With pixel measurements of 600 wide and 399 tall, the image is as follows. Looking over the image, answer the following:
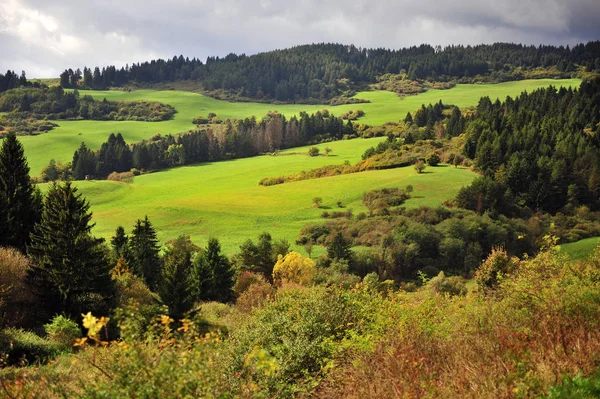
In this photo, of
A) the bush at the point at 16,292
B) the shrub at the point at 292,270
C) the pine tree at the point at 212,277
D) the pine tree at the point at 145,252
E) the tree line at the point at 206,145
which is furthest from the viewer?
the tree line at the point at 206,145

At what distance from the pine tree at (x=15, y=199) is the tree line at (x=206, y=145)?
320 feet

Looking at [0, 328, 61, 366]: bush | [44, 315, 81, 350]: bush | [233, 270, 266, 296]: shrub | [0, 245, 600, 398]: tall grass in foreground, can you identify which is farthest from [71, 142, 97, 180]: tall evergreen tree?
[0, 245, 600, 398]: tall grass in foreground

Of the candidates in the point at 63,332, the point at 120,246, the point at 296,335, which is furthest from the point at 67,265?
the point at 120,246

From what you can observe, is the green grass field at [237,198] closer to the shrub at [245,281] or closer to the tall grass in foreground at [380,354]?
the shrub at [245,281]

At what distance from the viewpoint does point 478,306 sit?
14977mm

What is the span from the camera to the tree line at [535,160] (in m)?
82.2

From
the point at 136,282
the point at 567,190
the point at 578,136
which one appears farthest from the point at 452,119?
the point at 136,282

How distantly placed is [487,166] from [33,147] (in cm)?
14093

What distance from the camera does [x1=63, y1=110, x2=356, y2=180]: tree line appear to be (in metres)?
136

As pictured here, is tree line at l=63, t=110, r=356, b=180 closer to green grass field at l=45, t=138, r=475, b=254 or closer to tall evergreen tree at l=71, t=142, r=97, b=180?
tall evergreen tree at l=71, t=142, r=97, b=180

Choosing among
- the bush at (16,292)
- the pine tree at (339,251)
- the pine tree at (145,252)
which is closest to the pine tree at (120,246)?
the pine tree at (145,252)

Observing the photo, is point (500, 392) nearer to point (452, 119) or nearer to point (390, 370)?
point (390, 370)

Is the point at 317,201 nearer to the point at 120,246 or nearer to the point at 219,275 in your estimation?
the point at 219,275

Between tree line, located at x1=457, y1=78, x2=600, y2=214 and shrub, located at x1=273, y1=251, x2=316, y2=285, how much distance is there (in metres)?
39.2
